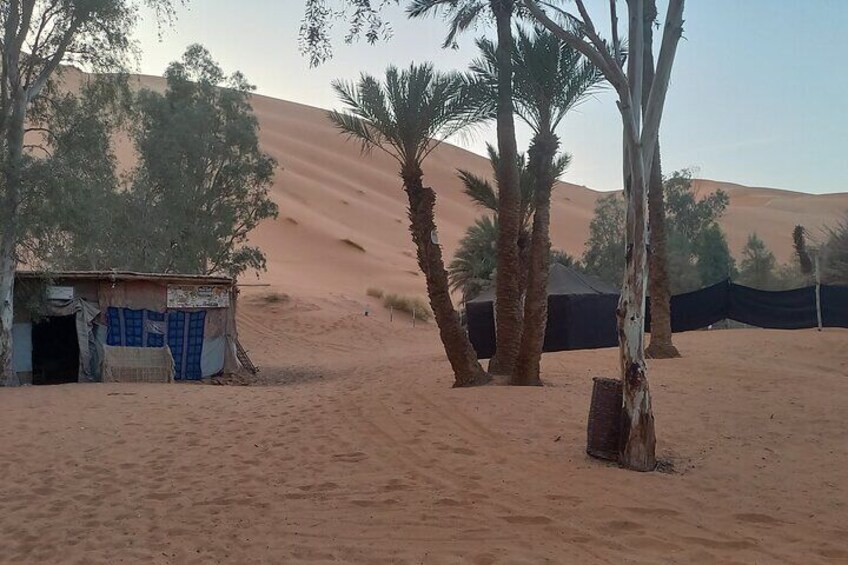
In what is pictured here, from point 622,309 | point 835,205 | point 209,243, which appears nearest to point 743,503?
point 622,309

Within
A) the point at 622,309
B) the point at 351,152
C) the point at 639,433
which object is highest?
the point at 351,152

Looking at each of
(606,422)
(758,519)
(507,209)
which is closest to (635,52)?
(606,422)

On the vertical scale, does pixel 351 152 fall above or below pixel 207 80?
above

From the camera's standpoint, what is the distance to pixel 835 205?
84188 millimetres

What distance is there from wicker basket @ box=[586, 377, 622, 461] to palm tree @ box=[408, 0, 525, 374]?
4.82 meters

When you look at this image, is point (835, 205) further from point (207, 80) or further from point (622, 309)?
point (622, 309)

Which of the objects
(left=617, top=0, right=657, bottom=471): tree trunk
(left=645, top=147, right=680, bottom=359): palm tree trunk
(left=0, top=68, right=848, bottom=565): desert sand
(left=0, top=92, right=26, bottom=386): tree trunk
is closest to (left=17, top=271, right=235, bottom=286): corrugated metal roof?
(left=0, top=92, right=26, bottom=386): tree trunk

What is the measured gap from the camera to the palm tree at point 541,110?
1048 cm

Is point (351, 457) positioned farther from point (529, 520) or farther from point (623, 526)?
point (623, 526)

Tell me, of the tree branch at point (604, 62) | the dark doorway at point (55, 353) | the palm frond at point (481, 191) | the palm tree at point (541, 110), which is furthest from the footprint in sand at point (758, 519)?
the dark doorway at point (55, 353)

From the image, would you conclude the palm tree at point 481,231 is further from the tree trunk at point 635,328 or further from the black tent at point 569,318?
the tree trunk at point 635,328

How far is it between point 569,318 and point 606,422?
39.3ft

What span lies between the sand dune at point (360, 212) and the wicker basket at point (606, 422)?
52.4ft

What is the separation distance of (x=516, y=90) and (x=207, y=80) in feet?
52.0
